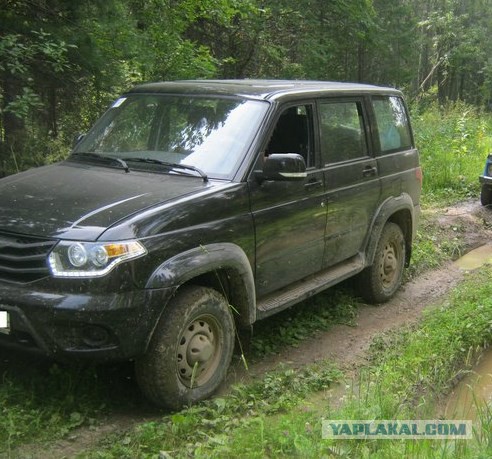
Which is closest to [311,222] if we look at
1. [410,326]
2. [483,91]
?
[410,326]

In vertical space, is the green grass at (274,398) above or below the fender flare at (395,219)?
below

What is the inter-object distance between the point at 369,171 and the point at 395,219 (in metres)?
1.00

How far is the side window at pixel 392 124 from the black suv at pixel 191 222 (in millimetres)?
45

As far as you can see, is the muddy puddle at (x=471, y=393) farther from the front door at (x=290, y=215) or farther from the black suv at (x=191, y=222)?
the front door at (x=290, y=215)

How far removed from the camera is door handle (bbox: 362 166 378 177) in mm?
5909

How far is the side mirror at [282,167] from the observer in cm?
444

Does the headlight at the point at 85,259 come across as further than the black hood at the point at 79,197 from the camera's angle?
No

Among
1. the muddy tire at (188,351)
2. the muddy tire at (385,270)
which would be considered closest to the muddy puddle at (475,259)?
the muddy tire at (385,270)

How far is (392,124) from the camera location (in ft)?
21.6

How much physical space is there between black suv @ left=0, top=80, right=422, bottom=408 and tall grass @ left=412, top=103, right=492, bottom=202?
21.4 feet

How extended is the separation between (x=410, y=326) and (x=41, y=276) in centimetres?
364

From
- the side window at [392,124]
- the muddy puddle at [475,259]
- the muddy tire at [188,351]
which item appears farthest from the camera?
the muddy puddle at [475,259]

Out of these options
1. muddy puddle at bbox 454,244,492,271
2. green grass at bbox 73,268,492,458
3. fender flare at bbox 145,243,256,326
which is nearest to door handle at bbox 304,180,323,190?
fender flare at bbox 145,243,256,326

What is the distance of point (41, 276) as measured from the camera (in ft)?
A: 12.0
